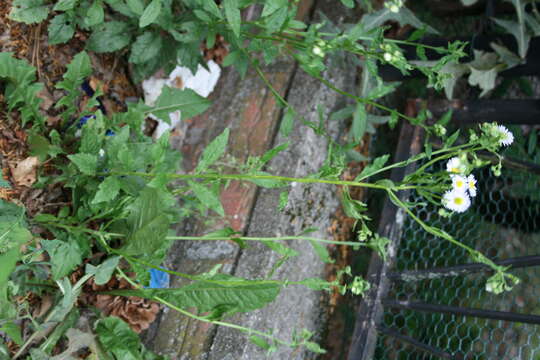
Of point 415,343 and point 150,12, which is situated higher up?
point 150,12

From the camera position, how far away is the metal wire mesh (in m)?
2.07

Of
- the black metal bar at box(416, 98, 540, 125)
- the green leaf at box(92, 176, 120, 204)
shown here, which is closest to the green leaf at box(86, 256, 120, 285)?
the green leaf at box(92, 176, 120, 204)

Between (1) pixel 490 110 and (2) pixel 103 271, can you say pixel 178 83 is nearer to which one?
(2) pixel 103 271

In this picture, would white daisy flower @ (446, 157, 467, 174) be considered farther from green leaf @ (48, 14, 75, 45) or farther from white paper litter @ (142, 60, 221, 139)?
green leaf @ (48, 14, 75, 45)

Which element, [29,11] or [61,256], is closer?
[61,256]

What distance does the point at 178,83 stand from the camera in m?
2.21

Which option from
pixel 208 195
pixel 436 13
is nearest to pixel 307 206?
pixel 208 195

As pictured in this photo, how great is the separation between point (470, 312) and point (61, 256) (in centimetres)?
131

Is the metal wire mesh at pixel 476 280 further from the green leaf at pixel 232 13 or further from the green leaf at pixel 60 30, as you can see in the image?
the green leaf at pixel 60 30

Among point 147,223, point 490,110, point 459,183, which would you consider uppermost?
point 490,110

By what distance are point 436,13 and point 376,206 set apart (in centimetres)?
113

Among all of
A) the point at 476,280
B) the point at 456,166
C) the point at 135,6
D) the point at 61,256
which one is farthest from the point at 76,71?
the point at 476,280

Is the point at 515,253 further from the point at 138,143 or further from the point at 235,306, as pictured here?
the point at 138,143

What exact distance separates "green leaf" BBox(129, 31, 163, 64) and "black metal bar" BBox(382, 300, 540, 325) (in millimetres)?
1287
